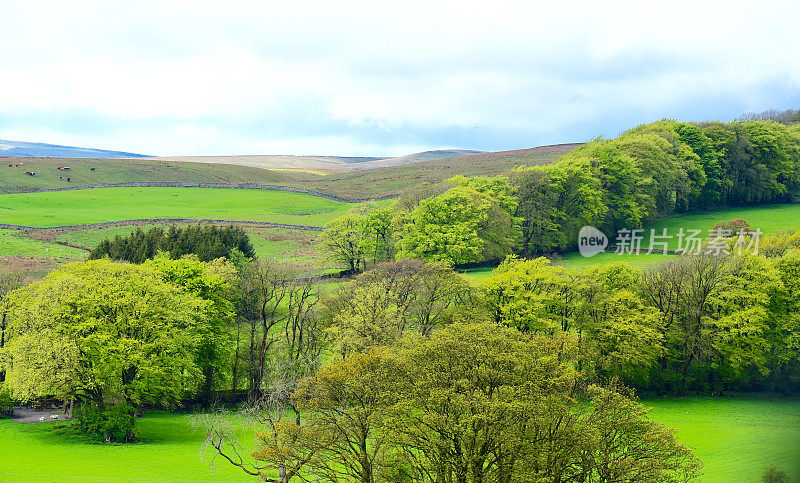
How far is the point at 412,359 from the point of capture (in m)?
29.5

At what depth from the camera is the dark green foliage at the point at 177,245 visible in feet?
259

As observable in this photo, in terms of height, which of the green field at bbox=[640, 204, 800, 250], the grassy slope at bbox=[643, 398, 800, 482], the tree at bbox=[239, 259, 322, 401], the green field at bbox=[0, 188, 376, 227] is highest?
A: the green field at bbox=[640, 204, 800, 250]

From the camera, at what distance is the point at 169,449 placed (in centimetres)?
4141

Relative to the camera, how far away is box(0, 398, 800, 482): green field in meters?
35.0

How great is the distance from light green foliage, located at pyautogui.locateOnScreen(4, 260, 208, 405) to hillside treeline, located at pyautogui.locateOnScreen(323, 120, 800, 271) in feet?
116

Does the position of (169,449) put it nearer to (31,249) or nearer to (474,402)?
(474,402)

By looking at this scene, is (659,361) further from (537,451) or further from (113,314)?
(113,314)

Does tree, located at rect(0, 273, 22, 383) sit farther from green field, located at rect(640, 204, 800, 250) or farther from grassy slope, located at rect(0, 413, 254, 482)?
green field, located at rect(640, 204, 800, 250)

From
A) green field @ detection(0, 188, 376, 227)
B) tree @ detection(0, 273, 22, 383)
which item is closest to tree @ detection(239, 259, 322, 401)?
tree @ detection(0, 273, 22, 383)

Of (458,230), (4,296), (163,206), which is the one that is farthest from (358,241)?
(163,206)

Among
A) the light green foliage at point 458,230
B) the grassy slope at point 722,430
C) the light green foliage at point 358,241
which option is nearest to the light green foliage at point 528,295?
the grassy slope at point 722,430

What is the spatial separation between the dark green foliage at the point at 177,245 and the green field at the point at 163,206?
3454 centimetres

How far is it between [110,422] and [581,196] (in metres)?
67.0

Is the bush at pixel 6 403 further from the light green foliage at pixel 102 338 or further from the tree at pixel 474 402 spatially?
the tree at pixel 474 402
